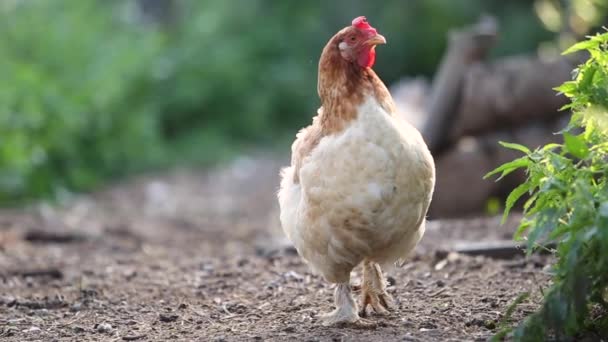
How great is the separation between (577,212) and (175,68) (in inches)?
490

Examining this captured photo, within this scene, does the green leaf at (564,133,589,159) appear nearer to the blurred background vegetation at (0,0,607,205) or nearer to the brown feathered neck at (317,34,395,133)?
the brown feathered neck at (317,34,395,133)

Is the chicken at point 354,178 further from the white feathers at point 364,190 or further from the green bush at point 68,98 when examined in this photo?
the green bush at point 68,98

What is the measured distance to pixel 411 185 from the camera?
389 centimetres

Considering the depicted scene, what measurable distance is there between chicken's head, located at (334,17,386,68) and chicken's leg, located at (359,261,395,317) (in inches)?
38.2

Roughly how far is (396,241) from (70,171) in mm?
7561

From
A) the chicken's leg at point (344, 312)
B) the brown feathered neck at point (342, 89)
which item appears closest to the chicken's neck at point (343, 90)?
the brown feathered neck at point (342, 89)

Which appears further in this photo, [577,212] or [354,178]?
[354,178]

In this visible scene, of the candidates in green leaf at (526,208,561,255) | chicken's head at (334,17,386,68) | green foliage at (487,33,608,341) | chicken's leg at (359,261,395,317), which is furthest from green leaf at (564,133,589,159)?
chicken's leg at (359,261,395,317)

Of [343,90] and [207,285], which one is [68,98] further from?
[343,90]

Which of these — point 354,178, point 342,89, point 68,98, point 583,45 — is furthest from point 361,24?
point 68,98

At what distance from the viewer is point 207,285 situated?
18.1ft

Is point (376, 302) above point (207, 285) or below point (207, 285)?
below

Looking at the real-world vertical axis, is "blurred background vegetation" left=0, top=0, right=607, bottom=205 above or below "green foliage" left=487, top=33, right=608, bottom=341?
above

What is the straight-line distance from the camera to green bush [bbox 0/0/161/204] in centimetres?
967
